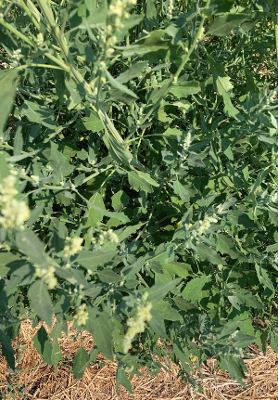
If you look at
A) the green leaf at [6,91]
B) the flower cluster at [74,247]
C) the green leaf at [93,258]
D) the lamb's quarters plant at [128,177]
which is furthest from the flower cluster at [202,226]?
the green leaf at [6,91]

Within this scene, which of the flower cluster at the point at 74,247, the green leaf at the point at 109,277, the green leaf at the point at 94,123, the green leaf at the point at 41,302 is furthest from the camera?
the green leaf at the point at 94,123

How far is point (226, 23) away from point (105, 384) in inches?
112

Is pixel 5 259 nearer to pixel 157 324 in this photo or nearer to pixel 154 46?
pixel 157 324

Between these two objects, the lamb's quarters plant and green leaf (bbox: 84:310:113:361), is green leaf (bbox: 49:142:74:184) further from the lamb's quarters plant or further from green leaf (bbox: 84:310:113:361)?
green leaf (bbox: 84:310:113:361)

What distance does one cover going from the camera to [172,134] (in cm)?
177

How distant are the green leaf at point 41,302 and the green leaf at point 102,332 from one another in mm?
293

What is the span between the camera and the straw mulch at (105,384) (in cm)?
267

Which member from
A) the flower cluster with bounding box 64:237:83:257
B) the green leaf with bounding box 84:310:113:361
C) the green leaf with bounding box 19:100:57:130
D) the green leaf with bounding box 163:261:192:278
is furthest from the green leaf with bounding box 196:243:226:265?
the green leaf with bounding box 19:100:57:130

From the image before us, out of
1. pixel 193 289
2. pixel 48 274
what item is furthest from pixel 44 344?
pixel 48 274

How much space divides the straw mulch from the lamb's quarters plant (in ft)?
1.93

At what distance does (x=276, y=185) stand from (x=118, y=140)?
2.90 feet

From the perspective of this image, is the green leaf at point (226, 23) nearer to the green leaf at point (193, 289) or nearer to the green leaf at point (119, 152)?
the green leaf at point (119, 152)

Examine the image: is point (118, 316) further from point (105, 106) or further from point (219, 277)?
point (105, 106)

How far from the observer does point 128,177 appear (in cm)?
172
